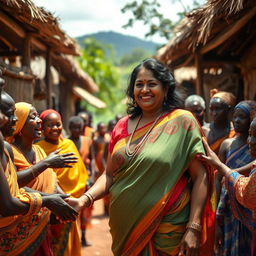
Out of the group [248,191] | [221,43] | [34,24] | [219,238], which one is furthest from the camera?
[221,43]

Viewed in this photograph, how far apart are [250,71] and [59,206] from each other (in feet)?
18.2

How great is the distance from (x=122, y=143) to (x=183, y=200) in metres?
0.61

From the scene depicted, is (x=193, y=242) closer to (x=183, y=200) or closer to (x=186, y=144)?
(x=183, y=200)

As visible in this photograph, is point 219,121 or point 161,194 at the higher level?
point 219,121

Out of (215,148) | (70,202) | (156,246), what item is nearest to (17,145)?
(70,202)

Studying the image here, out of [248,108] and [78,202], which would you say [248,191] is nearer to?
[78,202]

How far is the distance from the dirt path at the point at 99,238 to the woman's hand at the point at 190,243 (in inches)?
152

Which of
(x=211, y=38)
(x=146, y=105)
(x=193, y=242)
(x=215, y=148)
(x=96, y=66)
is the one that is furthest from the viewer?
(x=96, y=66)

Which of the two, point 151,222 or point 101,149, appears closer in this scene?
point 151,222

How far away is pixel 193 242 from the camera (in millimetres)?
2992

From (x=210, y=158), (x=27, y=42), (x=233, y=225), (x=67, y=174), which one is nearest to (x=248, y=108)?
(x=233, y=225)

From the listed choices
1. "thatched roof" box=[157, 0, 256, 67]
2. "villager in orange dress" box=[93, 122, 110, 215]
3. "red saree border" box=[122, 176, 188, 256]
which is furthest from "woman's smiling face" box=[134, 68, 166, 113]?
"villager in orange dress" box=[93, 122, 110, 215]

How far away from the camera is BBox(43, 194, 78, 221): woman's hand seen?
10.4 ft

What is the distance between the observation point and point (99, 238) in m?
7.89
